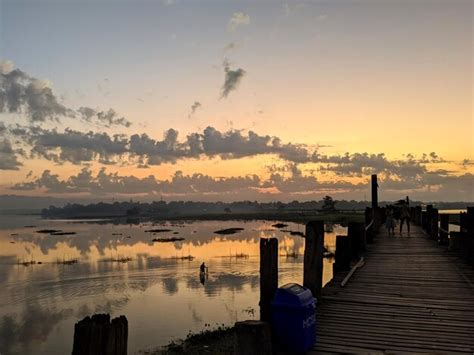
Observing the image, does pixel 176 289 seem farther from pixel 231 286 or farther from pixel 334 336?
pixel 334 336

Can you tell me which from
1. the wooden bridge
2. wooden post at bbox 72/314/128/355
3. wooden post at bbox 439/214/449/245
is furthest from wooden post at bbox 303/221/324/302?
wooden post at bbox 439/214/449/245

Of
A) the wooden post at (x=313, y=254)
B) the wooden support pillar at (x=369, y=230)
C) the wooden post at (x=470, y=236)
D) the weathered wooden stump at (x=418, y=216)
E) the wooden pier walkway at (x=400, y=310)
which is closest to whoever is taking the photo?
the wooden pier walkway at (x=400, y=310)

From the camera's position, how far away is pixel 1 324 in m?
23.5

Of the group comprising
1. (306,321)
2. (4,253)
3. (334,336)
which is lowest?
(4,253)

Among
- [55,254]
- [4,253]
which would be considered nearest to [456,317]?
[55,254]

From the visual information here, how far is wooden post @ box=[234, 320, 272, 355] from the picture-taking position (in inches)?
209

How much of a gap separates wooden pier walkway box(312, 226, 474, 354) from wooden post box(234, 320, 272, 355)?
1425 mm

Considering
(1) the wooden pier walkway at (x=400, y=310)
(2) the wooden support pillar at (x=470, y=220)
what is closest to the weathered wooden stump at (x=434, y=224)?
(1) the wooden pier walkway at (x=400, y=310)

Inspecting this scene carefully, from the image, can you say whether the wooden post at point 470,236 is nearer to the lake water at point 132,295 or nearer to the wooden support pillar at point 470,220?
the wooden support pillar at point 470,220

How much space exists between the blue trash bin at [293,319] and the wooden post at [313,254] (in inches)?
90.5

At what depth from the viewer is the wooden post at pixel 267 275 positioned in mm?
6848

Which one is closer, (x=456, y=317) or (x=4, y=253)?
(x=456, y=317)

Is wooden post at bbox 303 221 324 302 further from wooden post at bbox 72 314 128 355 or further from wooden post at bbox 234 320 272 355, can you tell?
wooden post at bbox 72 314 128 355

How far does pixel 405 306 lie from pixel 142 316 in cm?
1790
